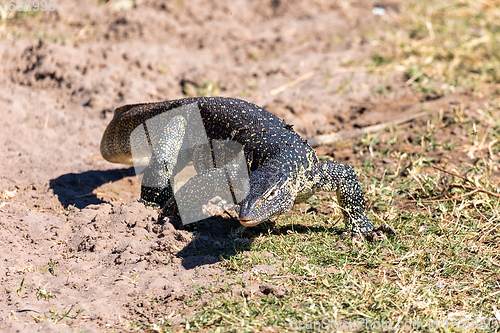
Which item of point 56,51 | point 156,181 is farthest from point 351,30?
point 156,181

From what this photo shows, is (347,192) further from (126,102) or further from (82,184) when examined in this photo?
(126,102)

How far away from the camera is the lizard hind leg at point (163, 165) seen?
5660 mm

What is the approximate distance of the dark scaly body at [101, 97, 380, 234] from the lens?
4.54m

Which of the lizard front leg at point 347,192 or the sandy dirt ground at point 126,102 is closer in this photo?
the sandy dirt ground at point 126,102

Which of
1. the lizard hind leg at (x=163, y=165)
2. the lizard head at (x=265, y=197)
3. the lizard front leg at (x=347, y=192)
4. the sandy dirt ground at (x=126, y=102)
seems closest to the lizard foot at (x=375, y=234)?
the lizard front leg at (x=347, y=192)

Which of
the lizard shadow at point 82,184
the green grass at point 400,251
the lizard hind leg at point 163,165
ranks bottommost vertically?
the green grass at point 400,251

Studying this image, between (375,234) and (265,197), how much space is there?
53.4 inches

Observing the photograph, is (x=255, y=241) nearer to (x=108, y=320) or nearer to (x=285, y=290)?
(x=285, y=290)

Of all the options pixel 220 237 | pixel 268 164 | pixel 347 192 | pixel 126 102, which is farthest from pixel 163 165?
pixel 126 102

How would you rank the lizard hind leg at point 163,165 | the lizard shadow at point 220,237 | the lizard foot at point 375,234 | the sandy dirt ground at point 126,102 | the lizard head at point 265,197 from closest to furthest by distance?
1. the lizard head at point 265,197
2. the sandy dirt ground at point 126,102
3. the lizard shadow at point 220,237
4. the lizard foot at point 375,234
5. the lizard hind leg at point 163,165

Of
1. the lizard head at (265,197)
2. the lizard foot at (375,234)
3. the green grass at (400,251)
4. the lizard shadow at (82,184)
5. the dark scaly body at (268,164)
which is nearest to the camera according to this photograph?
the green grass at (400,251)

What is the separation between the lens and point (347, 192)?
17.1 feet

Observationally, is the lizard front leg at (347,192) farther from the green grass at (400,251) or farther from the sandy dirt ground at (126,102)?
the sandy dirt ground at (126,102)

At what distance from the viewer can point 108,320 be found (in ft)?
13.0
